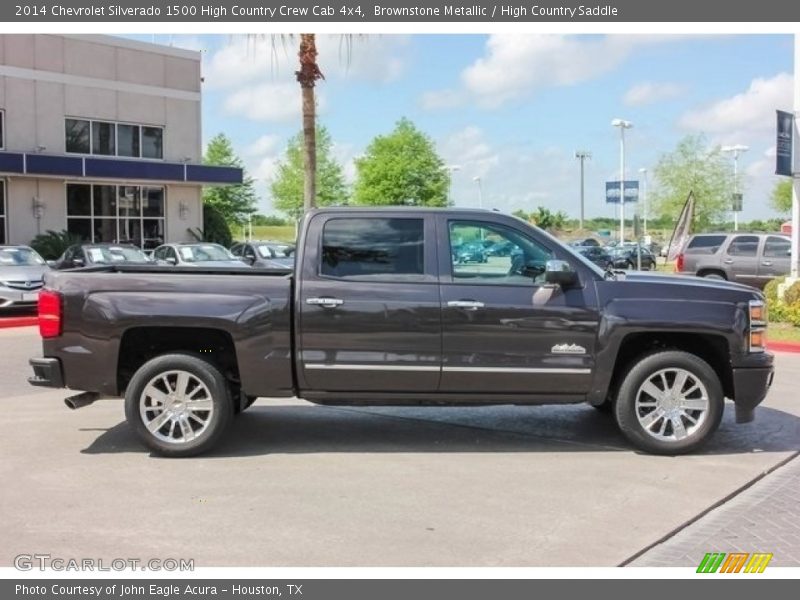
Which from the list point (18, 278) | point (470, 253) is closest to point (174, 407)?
point (470, 253)

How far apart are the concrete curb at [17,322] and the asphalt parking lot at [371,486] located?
9.12m

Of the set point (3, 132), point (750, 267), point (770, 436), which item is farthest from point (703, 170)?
point (770, 436)

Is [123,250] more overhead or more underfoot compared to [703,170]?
more underfoot

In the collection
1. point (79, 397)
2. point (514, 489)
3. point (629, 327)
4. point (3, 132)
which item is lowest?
point (514, 489)

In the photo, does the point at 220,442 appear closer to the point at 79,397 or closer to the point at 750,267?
the point at 79,397

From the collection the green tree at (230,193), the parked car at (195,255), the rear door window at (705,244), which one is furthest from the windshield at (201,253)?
the green tree at (230,193)

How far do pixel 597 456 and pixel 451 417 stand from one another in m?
1.78

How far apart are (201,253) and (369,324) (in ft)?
56.2

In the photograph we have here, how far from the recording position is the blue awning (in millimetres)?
27719

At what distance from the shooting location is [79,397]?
7.00 meters

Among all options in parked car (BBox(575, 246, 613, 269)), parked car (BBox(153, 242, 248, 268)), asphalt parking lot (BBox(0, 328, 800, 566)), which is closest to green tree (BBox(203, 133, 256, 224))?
parked car (BBox(575, 246, 613, 269))

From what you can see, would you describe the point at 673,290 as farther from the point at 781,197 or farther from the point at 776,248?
the point at 781,197

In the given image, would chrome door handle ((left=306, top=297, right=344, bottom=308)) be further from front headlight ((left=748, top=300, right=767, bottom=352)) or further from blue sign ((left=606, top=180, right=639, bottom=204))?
blue sign ((left=606, top=180, right=639, bottom=204))

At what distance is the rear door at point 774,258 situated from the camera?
20891 mm
